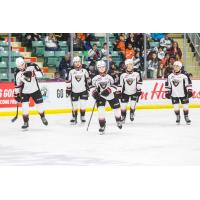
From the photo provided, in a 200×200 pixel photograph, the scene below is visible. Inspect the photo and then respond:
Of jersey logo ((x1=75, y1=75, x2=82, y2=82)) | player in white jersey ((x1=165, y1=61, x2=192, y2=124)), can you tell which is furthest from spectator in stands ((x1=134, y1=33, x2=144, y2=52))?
jersey logo ((x1=75, y1=75, x2=82, y2=82))

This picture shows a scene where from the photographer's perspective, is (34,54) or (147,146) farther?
(34,54)

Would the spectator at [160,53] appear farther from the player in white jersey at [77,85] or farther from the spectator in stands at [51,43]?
the player in white jersey at [77,85]

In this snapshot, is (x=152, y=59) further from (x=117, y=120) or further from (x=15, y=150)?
(x=15, y=150)

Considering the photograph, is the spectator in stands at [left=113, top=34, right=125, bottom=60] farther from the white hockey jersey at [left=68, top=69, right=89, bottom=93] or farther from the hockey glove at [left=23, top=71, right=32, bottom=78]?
the hockey glove at [left=23, top=71, right=32, bottom=78]

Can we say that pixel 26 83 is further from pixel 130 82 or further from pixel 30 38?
pixel 130 82

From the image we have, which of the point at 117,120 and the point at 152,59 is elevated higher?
the point at 152,59

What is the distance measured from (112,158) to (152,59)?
19.4ft

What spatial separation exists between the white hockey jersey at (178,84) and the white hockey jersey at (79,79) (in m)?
1.39

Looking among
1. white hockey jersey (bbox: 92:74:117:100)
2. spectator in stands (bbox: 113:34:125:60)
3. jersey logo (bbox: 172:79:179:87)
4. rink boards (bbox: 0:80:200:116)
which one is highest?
spectator in stands (bbox: 113:34:125:60)

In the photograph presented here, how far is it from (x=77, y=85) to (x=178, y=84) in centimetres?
168

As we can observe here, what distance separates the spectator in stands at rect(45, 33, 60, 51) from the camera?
12.6m

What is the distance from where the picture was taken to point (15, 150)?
8.70 meters

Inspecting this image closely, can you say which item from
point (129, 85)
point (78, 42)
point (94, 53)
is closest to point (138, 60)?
point (94, 53)

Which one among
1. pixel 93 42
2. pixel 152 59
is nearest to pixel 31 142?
pixel 93 42
